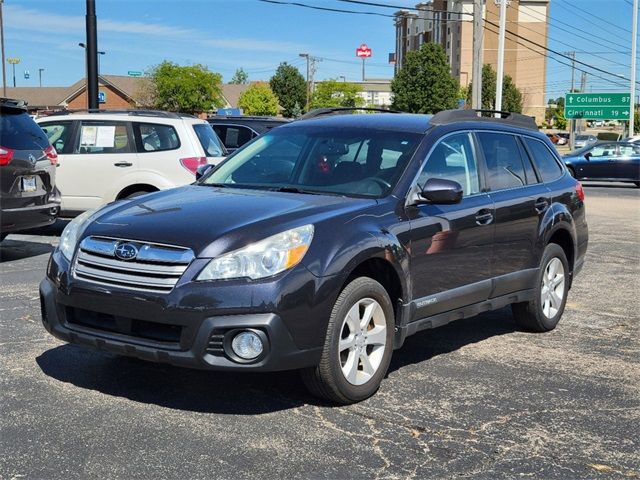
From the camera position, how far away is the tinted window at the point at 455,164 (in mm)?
5531

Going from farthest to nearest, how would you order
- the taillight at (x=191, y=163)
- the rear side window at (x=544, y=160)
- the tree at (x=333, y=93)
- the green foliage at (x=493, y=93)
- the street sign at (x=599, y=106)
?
the tree at (x=333, y=93) → the green foliage at (x=493, y=93) → the street sign at (x=599, y=106) → the taillight at (x=191, y=163) → the rear side window at (x=544, y=160)

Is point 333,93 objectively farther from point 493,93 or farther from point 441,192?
point 441,192

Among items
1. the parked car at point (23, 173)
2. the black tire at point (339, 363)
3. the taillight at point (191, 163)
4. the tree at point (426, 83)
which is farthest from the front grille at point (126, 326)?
the tree at point (426, 83)

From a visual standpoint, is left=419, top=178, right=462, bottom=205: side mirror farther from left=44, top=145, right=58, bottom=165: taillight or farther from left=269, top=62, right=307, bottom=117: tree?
left=269, top=62, right=307, bottom=117: tree

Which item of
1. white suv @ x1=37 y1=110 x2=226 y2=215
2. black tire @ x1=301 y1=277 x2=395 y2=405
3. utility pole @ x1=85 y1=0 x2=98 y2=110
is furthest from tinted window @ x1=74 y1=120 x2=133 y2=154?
black tire @ x1=301 y1=277 x2=395 y2=405

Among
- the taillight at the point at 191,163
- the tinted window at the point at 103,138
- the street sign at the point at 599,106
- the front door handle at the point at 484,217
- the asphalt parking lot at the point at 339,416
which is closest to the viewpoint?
the asphalt parking lot at the point at 339,416

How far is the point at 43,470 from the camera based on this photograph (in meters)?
3.72

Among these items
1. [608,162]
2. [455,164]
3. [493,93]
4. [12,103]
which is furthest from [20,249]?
[493,93]

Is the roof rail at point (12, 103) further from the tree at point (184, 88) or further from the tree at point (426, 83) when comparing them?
the tree at point (184, 88)

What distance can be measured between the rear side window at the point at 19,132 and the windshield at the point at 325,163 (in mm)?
4173

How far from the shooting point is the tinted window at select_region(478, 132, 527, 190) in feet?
20.2

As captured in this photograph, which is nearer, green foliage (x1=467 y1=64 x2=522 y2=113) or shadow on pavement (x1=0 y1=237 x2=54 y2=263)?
shadow on pavement (x1=0 y1=237 x2=54 y2=263)

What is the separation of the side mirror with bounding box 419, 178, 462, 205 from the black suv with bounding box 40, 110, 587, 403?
12 mm

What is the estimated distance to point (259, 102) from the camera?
101500 millimetres
